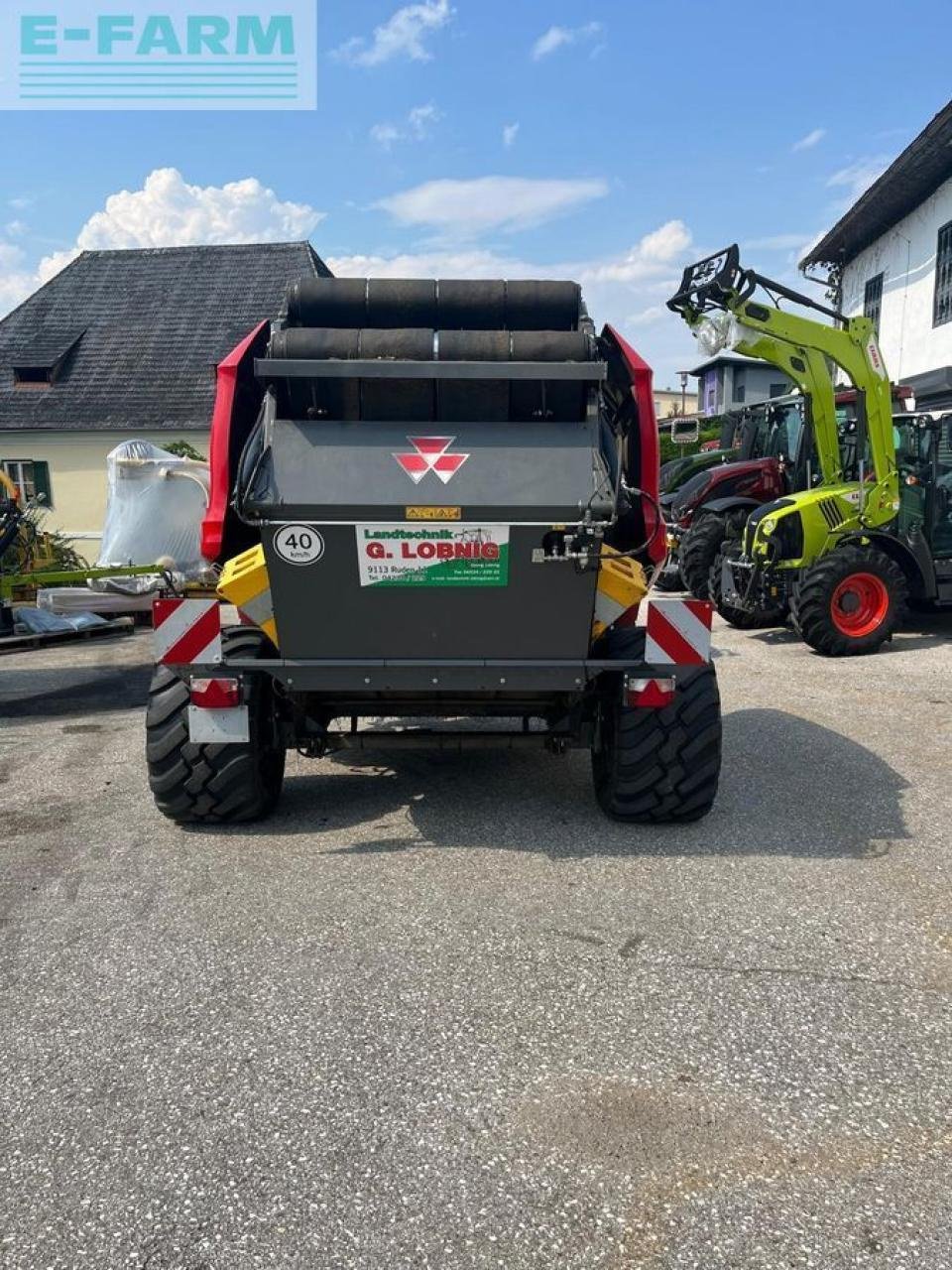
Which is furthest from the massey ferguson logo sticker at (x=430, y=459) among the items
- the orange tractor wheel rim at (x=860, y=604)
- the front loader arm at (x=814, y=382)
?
the front loader arm at (x=814, y=382)

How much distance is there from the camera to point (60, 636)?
10.0 m

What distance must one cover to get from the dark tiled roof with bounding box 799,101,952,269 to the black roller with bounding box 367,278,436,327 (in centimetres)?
1233

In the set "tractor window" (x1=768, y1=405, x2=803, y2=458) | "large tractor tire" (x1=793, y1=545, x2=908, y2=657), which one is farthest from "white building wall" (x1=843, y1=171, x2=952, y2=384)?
"large tractor tire" (x1=793, y1=545, x2=908, y2=657)

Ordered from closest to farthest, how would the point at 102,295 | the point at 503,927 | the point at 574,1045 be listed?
the point at 574,1045 < the point at 503,927 < the point at 102,295

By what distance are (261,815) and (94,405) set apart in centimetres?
2166

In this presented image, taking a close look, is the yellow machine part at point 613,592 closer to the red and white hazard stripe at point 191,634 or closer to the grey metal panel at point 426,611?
the grey metal panel at point 426,611

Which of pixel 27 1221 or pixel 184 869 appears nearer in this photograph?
pixel 27 1221

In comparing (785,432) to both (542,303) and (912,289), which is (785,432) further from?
(542,303)

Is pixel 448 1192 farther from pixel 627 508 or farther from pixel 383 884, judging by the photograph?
pixel 627 508

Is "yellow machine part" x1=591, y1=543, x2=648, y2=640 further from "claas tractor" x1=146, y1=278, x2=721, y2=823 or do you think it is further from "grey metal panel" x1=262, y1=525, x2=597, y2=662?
"grey metal panel" x1=262, y1=525, x2=597, y2=662

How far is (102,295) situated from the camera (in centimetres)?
2600

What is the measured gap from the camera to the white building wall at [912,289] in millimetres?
15875

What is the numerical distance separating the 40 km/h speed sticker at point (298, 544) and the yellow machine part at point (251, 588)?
0.23 meters

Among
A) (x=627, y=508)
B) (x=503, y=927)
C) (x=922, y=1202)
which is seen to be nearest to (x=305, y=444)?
(x=627, y=508)
